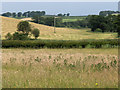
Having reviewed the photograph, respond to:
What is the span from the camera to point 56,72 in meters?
8.52

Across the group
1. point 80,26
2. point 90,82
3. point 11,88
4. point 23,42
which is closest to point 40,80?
point 11,88

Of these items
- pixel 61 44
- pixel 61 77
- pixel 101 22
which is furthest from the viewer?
pixel 101 22

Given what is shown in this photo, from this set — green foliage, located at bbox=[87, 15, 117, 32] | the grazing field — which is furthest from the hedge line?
green foliage, located at bbox=[87, 15, 117, 32]

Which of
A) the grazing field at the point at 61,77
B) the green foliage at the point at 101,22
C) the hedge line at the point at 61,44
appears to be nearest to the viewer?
the grazing field at the point at 61,77

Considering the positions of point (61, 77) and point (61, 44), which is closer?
point (61, 77)

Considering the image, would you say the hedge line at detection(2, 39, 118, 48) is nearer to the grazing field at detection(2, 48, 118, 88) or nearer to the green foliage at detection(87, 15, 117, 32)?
the grazing field at detection(2, 48, 118, 88)

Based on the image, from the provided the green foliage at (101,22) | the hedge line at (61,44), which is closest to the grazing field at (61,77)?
the hedge line at (61,44)

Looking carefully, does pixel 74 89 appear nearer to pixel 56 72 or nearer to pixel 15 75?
pixel 56 72

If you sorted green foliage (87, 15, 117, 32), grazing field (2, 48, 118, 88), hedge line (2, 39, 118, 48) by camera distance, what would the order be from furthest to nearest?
green foliage (87, 15, 117, 32) < hedge line (2, 39, 118, 48) < grazing field (2, 48, 118, 88)

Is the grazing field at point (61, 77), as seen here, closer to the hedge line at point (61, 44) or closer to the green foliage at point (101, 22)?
the hedge line at point (61, 44)

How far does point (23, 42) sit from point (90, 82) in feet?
90.3

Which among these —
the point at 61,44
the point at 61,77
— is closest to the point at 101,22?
the point at 61,44

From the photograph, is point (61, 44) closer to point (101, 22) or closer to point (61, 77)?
point (61, 77)

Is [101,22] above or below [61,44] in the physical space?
above
